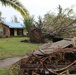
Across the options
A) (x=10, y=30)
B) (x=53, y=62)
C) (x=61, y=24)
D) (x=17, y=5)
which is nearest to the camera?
(x=53, y=62)

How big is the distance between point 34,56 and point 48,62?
0.52 m

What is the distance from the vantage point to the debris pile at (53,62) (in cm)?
759

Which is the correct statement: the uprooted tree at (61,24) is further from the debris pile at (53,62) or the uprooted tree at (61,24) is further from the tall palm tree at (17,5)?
the debris pile at (53,62)

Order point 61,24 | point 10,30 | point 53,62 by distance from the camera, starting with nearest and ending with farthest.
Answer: point 53,62
point 61,24
point 10,30

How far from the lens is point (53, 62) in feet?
25.7

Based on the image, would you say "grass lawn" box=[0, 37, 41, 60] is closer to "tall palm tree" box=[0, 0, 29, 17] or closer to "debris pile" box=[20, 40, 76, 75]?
"tall palm tree" box=[0, 0, 29, 17]

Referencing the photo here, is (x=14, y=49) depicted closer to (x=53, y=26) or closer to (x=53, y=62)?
(x=53, y=26)

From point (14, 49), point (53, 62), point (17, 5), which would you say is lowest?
point (14, 49)

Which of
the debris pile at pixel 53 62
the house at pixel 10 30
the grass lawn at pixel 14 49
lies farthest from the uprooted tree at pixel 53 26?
the debris pile at pixel 53 62

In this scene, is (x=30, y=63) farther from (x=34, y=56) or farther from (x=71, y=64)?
(x=71, y=64)

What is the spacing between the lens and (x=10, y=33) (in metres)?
46.8

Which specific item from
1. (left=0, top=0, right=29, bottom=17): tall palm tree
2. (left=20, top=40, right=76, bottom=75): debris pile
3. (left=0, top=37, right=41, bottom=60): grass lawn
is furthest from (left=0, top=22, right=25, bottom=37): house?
(left=20, top=40, right=76, bottom=75): debris pile

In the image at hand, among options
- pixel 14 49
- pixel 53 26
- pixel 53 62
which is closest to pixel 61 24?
pixel 53 26

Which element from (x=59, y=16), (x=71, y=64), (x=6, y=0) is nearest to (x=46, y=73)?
(x=71, y=64)
